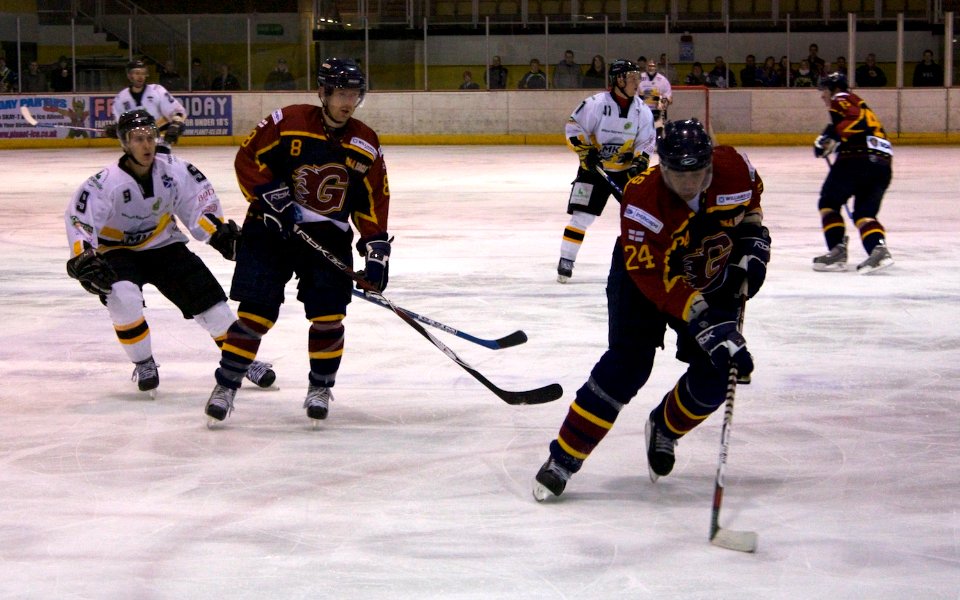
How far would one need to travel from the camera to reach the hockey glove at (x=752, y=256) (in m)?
2.93

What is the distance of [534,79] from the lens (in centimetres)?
1670

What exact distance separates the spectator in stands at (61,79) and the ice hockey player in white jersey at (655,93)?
25.8 feet

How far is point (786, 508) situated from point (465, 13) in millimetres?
15696

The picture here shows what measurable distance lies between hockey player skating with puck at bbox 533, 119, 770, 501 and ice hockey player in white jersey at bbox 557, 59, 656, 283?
3473 millimetres

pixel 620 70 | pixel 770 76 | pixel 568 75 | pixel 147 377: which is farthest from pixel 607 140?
pixel 770 76

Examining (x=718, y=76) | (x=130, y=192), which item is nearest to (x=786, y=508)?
(x=130, y=192)

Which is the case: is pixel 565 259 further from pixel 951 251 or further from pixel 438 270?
pixel 951 251

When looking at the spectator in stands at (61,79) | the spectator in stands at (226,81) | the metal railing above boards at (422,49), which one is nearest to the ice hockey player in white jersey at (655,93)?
the metal railing above boards at (422,49)

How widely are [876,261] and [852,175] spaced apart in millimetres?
529

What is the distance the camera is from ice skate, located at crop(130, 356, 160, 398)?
4.09 m

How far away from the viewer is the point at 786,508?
2936 mm

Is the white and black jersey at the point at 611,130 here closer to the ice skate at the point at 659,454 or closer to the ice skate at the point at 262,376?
the ice skate at the point at 262,376

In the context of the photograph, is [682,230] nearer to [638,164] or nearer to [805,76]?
[638,164]

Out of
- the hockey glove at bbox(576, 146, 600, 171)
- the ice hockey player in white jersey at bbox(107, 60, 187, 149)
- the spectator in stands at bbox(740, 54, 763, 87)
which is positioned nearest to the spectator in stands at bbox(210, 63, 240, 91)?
the ice hockey player in white jersey at bbox(107, 60, 187, 149)
